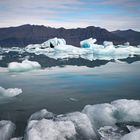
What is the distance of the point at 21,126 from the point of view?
4.99 m

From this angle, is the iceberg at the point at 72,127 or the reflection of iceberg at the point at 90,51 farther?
the reflection of iceberg at the point at 90,51

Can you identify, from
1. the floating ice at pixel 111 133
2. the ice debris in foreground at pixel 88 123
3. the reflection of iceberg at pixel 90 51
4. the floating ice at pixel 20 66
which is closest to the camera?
the ice debris in foreground at pixel 88 123

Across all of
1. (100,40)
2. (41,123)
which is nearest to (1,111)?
(41,123)

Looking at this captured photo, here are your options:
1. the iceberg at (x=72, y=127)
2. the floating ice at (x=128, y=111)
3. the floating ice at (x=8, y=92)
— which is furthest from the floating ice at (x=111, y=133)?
the floating ice at (x=8, y=92)

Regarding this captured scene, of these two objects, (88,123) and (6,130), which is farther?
(6,130)

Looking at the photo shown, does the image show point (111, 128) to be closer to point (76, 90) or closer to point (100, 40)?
point (76, 90)

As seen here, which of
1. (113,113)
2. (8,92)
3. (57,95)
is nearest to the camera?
(113,113)

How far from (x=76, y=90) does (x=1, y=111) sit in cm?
282

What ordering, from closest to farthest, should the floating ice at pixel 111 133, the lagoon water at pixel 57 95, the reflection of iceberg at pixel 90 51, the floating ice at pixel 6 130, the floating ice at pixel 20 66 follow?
1. the floating ice at pixel 111 133
2. the floating ice at pixel 6 130
3. the lagoon water at pixel 57 95
4. the floating ice at pixel 20 66
5. the reflection of iceberg at pixel 90 51

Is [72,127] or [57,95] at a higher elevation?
[72,127]

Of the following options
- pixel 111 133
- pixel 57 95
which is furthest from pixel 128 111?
pixel 57 95

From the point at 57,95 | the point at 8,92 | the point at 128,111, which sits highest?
the point at 128,111

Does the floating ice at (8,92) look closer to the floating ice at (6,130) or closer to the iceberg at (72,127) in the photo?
the floating ice at (6,130)

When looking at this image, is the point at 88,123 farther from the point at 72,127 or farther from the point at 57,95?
the point at 57,95
